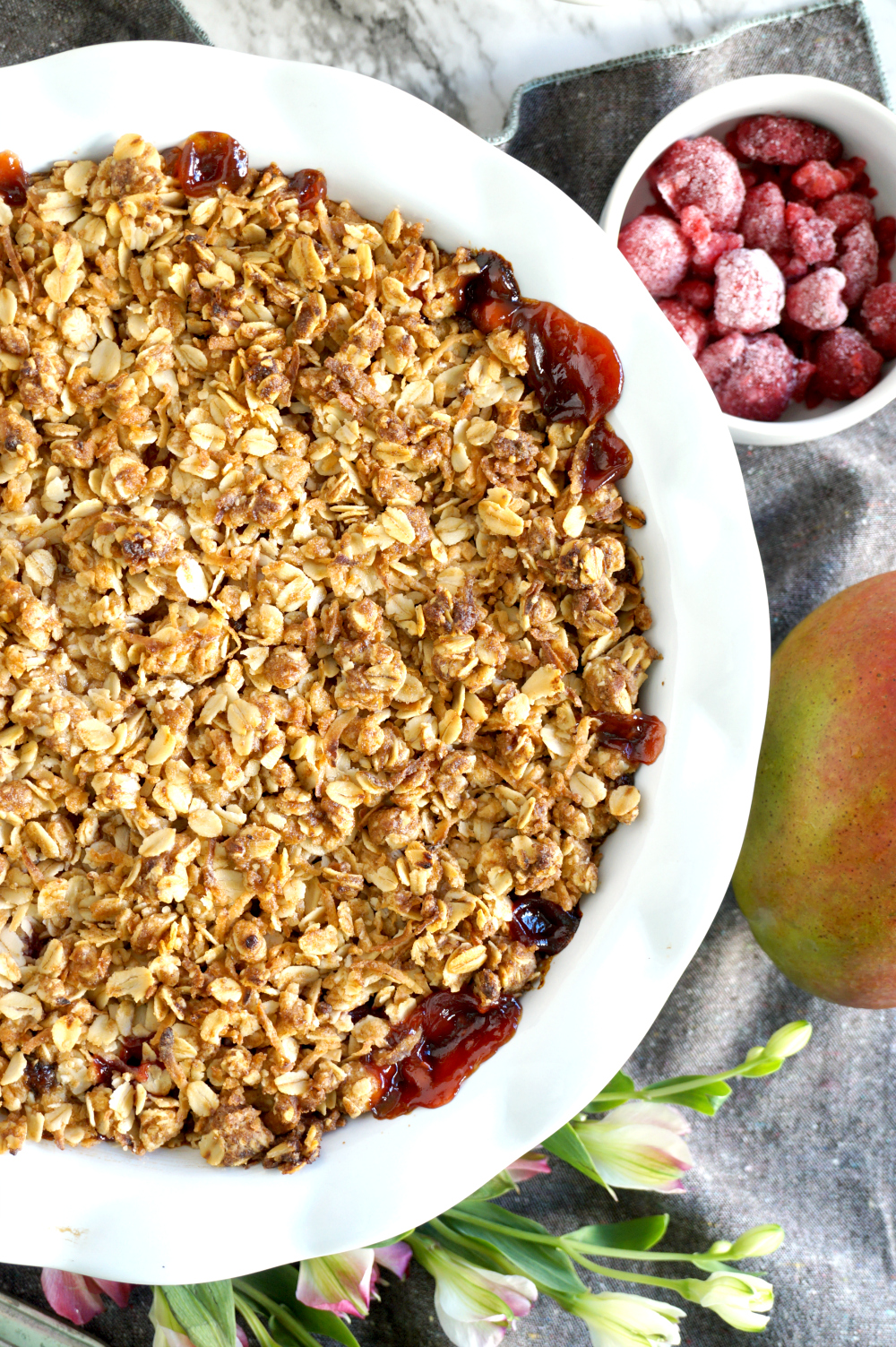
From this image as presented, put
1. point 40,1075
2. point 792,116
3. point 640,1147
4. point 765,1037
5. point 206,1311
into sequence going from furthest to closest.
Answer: point 765,1037 < point 792,116 < point 640,1147 < point 206,1311 < point 40,1075

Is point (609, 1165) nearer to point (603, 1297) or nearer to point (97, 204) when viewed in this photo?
point (603, 1297)

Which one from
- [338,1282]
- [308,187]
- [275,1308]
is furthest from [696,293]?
[275,1308]

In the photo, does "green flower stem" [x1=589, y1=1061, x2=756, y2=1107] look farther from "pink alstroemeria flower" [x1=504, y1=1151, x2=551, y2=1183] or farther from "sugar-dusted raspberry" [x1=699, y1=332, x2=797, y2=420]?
"sugar-dusted raspberry" [x1=699, y1=332, x2=797, y2=420]

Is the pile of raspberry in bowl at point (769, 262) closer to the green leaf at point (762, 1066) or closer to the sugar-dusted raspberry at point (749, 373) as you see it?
the sugar-dusted raspberry at point (749, 373)

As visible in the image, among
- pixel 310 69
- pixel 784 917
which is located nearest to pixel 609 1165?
pixel 784 917

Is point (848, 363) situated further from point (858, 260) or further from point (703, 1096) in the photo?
point (703, 1096)

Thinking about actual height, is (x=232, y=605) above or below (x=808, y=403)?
above
